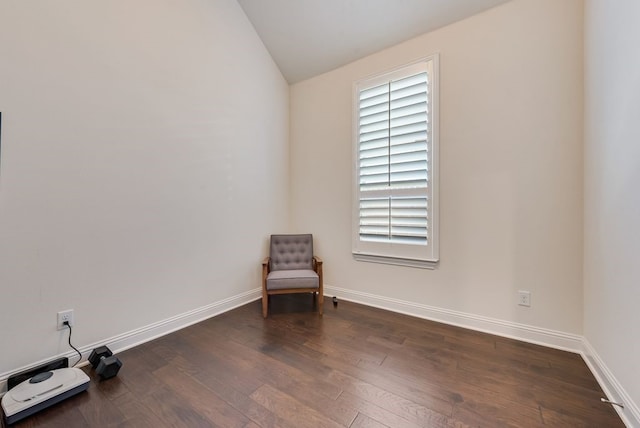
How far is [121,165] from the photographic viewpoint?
6.88 ft

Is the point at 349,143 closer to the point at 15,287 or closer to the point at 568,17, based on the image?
the point at 568,17

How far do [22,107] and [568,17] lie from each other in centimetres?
385

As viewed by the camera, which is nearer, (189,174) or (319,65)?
(189,174)

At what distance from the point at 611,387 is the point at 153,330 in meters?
3.22

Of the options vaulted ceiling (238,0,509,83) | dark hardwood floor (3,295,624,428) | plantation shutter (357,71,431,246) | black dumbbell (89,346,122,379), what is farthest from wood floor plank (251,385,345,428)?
vaulted ceiling (238,0,509,83)

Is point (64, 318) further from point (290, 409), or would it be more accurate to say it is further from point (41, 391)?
point (290, 409)

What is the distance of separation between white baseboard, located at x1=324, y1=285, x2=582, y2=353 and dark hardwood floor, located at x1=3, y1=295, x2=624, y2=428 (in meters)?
0.09

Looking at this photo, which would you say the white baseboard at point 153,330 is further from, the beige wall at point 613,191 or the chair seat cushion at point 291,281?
the beige wall at point 613,191

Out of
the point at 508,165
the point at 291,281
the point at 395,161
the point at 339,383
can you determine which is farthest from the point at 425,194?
the point at 339,383

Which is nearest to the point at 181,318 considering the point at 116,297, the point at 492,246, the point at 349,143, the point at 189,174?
the point at 116,297

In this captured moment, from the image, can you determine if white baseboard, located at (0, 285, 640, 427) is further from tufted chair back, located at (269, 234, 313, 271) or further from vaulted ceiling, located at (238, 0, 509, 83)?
vaulted ceiling, located at (238, 0, 509, 83)

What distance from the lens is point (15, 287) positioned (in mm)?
1651

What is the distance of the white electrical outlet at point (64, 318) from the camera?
1829mm

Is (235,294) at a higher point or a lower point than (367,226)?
lower
